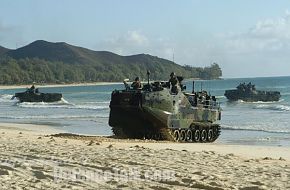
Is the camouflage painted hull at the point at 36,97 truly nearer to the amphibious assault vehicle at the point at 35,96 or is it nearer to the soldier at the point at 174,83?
the amphibious assault vehicle at the point at 35,96

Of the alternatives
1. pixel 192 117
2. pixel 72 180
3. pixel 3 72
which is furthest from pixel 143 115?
pixel 3 72

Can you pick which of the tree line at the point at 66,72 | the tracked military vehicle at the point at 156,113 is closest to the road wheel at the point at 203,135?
the tracked military vehicle at the point at 156,113

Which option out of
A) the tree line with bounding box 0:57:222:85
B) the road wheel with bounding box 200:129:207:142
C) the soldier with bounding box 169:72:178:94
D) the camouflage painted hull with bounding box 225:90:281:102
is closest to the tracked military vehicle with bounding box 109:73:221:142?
the soldier with bounding box 169:72:178:94

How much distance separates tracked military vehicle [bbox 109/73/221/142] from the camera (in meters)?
18.9

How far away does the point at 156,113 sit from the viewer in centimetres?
1894

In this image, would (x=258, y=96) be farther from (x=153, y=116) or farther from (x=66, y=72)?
(x=66, y=72)

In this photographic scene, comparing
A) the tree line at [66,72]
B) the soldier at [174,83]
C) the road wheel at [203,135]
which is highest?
the tree line at [66,72]

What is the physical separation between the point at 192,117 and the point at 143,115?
2.29m

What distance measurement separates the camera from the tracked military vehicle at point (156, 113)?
18.9 metres

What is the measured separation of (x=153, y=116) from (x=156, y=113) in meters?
0.14

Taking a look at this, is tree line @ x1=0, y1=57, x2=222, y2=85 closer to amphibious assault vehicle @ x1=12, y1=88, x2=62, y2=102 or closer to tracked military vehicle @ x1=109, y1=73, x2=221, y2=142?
amphibious assault vehicle @ x1=12, y1=88, x2=62, y2=102

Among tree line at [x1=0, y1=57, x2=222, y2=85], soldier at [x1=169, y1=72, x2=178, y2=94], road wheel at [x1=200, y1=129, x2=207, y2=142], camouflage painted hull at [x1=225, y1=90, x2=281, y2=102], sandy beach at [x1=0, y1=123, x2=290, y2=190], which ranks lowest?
road wheel at [x1=200, y1=129, x2=207, y2=142]

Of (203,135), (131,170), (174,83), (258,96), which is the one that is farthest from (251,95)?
(131,170)

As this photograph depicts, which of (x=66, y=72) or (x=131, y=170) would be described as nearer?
(x=131, y=170)
